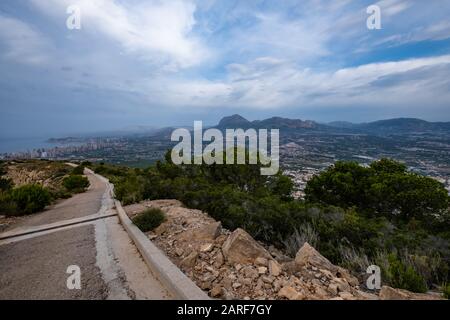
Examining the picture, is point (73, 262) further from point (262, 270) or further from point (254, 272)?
point (262, 270)

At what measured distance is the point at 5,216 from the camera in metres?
9.70

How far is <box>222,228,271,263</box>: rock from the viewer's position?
14.5ft

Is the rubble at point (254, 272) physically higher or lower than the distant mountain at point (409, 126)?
lower

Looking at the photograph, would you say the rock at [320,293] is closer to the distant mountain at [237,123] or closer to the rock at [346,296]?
the rock at [346,296]

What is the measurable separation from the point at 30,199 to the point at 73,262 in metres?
7.88

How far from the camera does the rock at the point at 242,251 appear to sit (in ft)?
14.5

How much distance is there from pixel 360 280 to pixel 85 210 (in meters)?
9.69

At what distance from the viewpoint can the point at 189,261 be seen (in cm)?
457

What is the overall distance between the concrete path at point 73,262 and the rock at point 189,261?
0.57 metres

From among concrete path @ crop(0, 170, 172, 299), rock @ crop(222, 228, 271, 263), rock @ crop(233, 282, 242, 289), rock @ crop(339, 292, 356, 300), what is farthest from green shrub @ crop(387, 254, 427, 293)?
concrete path @ crop(0, 170, 172, 299)

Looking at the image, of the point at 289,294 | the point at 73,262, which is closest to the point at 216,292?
the point at 289,294

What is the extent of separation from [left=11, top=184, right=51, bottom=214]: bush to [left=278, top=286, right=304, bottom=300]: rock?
10.8 m

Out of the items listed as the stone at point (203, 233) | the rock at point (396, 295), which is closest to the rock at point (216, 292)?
the stone at point (203, 233)
